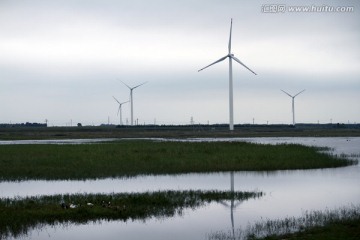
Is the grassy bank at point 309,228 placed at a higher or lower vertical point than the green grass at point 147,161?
lower

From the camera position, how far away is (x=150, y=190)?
92.5 feet

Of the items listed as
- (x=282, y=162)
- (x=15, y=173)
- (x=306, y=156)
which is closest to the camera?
(x=15, y=173)

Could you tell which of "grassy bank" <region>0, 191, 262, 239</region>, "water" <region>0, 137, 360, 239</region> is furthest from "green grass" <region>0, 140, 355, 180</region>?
"grassy bank" <region>0, 191, 262, 239</region>

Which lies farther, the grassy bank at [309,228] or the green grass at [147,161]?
the green grass at [147,161]

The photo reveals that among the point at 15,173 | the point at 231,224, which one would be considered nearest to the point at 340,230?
the point at 231,224

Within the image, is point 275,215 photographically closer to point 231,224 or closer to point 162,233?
point 231,224

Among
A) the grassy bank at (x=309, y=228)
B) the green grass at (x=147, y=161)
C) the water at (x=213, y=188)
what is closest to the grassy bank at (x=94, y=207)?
the water at (x=213, y=188)

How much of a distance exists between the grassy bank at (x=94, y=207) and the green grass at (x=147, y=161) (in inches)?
396

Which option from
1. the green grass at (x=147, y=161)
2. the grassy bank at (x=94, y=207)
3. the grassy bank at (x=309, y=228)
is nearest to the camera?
the grassy bank at (x=309, y=228)

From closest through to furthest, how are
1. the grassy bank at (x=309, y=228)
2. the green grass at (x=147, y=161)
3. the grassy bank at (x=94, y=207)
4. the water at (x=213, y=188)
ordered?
the grassy bank at (x=309, y=228)
the water at (x=213, y=188)
the grassy bank at (x=94, y=207)
the green grass at (x=147, y=161)

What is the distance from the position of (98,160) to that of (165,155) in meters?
6.50

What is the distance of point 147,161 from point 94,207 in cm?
2048

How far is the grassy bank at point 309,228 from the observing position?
53.4 ft

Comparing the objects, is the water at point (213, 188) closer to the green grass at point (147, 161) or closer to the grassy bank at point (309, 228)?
the grassy bank at point (309, 228)
